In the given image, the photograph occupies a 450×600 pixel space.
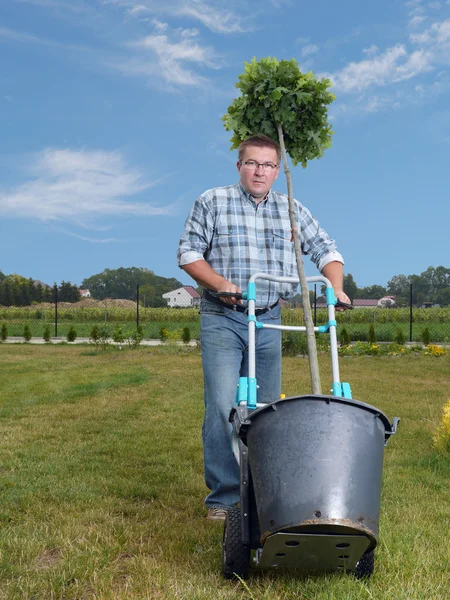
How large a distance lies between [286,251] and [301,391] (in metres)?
5.54

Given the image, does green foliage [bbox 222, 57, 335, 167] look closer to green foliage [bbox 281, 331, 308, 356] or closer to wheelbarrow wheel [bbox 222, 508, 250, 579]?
wheelbarrow wheel [bbox 222, 508, 250, 579]

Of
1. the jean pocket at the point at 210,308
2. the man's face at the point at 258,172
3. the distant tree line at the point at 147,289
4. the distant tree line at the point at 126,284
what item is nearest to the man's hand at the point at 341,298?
the jean pocket at the point at 210,308

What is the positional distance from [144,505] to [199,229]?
1.80 metres

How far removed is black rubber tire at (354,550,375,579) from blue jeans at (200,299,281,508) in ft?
2.89

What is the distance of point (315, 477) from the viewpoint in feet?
7.32

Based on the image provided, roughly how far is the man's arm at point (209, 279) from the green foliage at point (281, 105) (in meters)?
0.78

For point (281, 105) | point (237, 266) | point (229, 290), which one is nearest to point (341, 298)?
point (229, 290)

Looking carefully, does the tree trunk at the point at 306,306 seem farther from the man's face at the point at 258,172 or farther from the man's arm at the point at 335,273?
the man's arm at the point at 335,273

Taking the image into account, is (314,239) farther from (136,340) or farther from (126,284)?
(126,284)

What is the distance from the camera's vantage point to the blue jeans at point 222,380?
3.39 m

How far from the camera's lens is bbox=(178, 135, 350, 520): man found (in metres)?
3.39

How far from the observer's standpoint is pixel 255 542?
254cm

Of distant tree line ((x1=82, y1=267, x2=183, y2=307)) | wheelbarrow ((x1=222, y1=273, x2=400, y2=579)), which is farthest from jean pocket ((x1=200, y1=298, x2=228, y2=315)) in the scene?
distant tree line ((x1=82, y1=267, x2=183, y2=307))

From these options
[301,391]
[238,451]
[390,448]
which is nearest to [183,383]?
[301,391]
